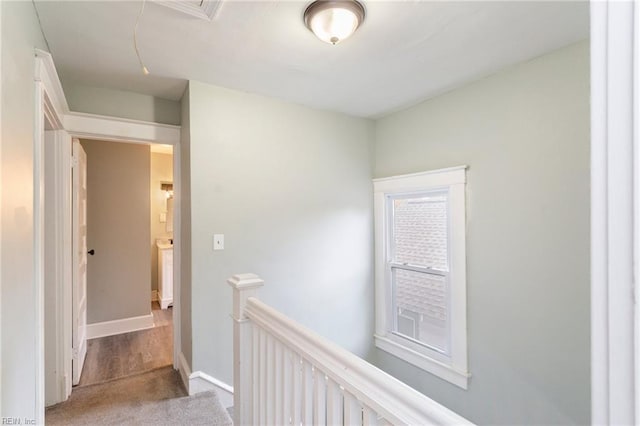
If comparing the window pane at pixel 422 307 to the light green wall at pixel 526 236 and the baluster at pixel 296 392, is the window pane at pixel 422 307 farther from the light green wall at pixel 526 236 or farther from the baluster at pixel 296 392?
the baluster at pixel 296 392

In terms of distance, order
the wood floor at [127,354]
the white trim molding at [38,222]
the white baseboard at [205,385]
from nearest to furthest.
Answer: the white trim molding at [38,222] → the white baseboard at [205,385] → the wood floor at [127,354]

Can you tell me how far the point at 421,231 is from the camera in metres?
2.92

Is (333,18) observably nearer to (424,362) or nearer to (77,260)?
(77,260)

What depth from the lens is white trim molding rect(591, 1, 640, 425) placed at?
0.35 metres

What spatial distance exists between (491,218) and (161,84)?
2.61 m

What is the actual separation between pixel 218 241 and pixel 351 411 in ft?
5.75

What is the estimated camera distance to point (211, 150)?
2.42m

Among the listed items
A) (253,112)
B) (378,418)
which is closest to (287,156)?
(253,112)

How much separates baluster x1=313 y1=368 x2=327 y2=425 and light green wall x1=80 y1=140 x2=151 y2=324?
3372mm

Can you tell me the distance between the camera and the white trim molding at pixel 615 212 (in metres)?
0.35

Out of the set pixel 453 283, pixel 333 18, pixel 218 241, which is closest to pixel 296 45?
pixel 333 18

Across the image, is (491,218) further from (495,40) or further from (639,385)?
(639,385)

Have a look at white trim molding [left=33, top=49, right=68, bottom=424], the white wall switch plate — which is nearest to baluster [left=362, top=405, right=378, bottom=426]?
white trim molding [left=33, top=49, right=68, bottom=424]

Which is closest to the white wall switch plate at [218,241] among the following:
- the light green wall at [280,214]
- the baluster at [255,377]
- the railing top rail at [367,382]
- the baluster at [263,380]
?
the light green wall at [280,214]
